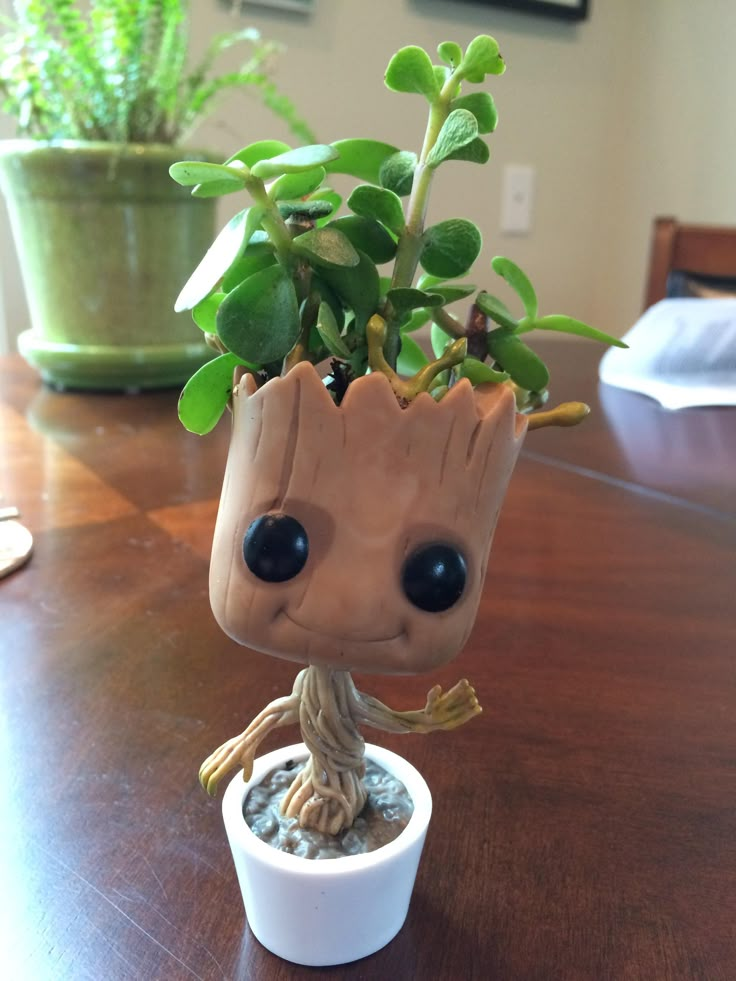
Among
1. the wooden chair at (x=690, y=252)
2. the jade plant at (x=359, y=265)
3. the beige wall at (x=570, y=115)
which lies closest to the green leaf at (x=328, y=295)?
the jade plant at (x=359, y=265)

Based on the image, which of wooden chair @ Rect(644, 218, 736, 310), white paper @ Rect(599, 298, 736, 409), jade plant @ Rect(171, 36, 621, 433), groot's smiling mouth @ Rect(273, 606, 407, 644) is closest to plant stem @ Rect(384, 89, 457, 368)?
jade plant @ Rect(171, 36, 621, 433)

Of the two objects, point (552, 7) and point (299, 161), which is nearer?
point (299, 161)

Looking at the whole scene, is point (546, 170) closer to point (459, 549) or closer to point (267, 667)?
point (267, 667)

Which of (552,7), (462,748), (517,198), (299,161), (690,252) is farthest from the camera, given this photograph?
(517,198)

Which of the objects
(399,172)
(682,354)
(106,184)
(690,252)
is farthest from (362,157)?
(690,252)

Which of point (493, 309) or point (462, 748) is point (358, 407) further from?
point (462, 748)

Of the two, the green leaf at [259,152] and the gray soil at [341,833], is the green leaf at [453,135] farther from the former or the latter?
the gray soil at [341,833]

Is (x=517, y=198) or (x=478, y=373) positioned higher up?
(x=478, y=373)
